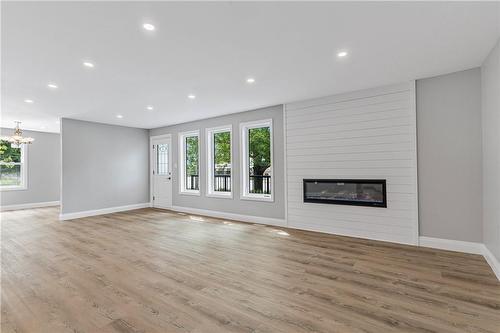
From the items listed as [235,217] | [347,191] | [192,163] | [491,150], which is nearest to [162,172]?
[192,163]

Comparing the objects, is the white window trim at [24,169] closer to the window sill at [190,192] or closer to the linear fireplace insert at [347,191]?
the window sill at [190,192]

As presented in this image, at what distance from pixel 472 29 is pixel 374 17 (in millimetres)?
1144

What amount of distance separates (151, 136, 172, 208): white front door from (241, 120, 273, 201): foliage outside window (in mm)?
2941

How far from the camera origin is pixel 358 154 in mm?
4410

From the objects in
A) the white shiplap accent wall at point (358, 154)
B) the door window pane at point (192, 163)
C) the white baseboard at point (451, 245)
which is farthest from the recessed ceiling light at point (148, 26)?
the door window pane at point (192, 163)

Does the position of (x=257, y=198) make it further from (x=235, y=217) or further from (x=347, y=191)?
(x=347, y=191)

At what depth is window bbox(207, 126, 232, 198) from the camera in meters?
6.47

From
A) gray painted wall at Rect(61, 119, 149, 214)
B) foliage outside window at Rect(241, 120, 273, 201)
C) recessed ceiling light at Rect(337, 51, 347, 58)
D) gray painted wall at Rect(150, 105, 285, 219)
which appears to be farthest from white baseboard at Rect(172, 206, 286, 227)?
recessed ceiling light at Rect(337, 51, 347, 58)

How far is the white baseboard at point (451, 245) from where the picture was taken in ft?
11.4

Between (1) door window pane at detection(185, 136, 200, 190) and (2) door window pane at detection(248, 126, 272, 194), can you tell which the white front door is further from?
(2) door window pane at detection(248, 126, 272, 194)

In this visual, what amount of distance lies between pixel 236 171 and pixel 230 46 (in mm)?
3596

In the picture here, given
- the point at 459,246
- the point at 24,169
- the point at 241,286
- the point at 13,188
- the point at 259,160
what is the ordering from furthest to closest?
1. the point at 24,169
2. the point at 13,188
3. the point at 259,160
4. the point at 459,246
5. the point at 241,286

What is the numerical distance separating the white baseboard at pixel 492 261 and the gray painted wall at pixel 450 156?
23 centimetres

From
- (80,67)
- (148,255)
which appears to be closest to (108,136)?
(80,67)
